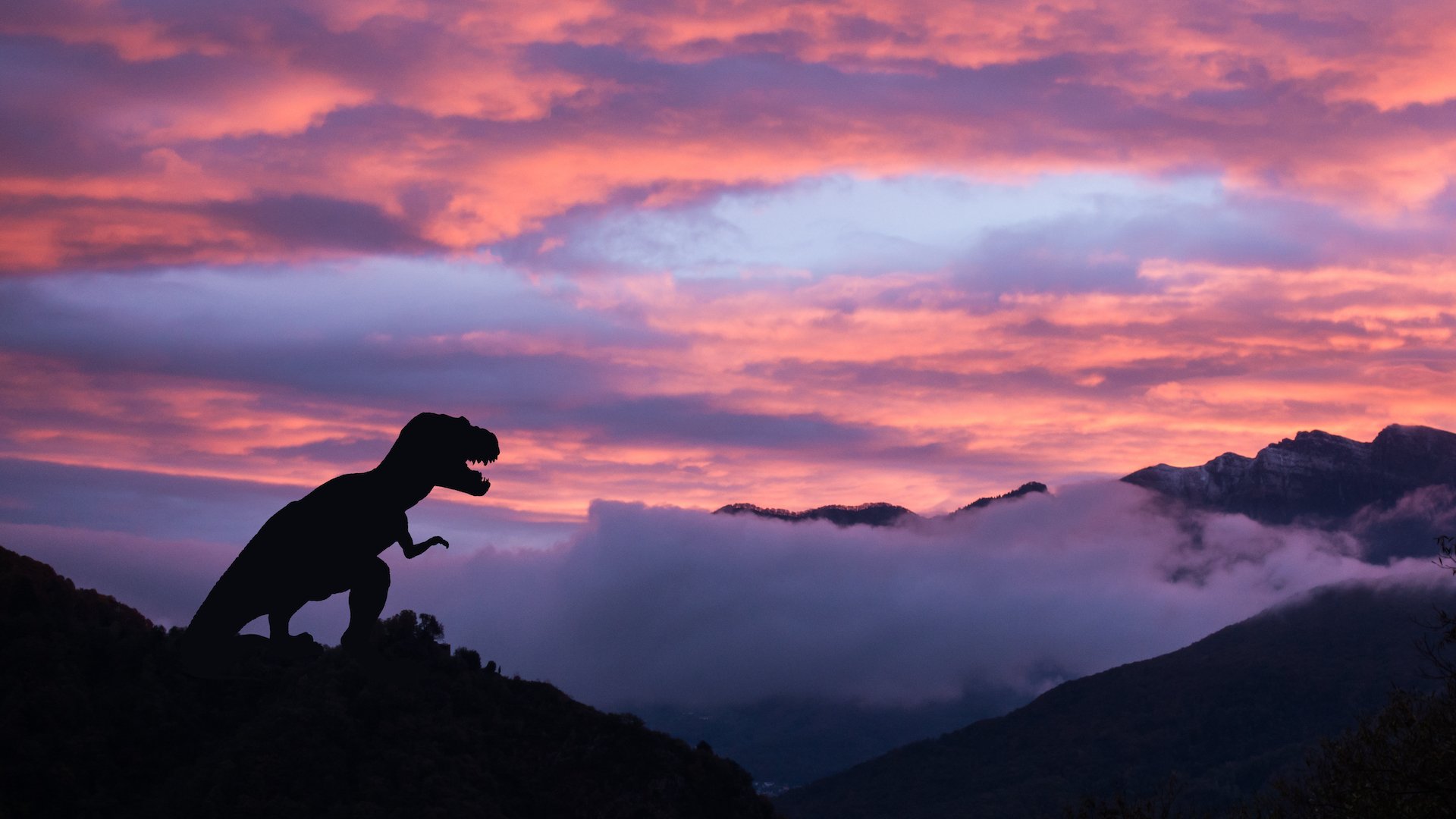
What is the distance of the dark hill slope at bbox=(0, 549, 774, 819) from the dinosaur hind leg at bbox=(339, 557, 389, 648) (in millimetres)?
43780

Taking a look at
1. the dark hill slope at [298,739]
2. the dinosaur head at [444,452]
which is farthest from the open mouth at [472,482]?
the dark hill slope at [298,739]

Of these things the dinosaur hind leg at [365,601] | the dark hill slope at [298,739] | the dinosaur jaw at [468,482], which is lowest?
the dark hill slope at [298,739]

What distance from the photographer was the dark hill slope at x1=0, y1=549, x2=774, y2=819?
83.9 metres

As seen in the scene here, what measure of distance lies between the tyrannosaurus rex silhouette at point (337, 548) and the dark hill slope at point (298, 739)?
4380 cm

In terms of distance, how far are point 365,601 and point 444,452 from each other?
267 centimetres

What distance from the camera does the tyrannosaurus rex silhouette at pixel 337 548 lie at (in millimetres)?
22359

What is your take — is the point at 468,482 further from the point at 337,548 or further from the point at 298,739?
the point at 298,739

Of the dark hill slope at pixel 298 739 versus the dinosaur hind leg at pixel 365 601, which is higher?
the dinosaur hind leg at pixel 365 601

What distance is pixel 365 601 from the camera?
22812 mm

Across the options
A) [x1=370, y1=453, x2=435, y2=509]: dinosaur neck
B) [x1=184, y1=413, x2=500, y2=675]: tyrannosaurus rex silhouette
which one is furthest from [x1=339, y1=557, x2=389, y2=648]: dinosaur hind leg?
[x1=370, y1=453, x2=435, y2=509]: dinosaur neck

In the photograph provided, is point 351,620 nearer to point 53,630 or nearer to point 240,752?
point 53,630

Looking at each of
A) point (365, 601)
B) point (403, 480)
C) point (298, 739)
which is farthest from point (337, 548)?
point (298, 739)

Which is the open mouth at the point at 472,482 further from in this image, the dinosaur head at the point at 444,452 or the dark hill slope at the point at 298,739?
the dark hill slope at the point at 298,739

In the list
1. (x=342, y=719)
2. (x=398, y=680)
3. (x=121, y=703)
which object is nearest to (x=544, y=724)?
(x=342, y=719)
